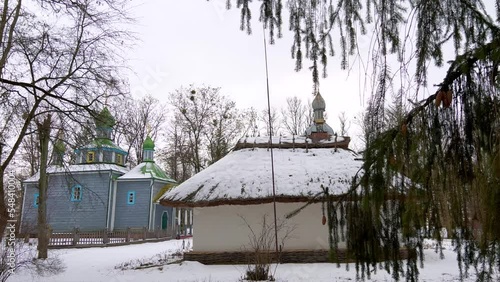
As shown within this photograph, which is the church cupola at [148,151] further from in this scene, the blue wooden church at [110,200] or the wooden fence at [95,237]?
the wooden fence at [95,237]

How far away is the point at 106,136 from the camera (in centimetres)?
916

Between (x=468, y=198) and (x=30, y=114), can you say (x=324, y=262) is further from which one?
(x=468, y=198)

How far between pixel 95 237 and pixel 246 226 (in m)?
11.3

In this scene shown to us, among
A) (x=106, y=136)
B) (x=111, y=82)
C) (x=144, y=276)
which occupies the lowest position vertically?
(x=144, y=276)

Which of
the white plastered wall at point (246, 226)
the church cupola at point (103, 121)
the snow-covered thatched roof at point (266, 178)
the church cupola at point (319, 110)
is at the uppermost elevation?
the church cupola at point (319, 110)

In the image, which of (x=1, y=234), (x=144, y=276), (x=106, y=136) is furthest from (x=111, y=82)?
(x=144, y=276)

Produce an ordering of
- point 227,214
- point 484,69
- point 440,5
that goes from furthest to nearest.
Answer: point 227,214, point 440,5, point 484,69

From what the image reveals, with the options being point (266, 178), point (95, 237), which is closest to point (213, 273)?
point (266, 178)

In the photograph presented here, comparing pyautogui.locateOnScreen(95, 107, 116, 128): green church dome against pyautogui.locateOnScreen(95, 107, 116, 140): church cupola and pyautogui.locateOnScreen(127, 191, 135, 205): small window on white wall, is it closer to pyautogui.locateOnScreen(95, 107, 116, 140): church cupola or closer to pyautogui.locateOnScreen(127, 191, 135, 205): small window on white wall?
pyautogui.locateOnScreen(95, 107, 116, 140): church cupola

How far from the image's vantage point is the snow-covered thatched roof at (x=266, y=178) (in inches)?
427

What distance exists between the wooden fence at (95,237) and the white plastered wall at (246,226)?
32.0 ft

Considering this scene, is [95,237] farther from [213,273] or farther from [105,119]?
[105,119]

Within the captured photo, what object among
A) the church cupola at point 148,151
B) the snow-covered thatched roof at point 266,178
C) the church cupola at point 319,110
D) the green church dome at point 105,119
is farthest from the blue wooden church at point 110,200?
the green church dome at point 105,119

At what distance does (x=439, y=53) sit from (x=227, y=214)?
31.5 ft
